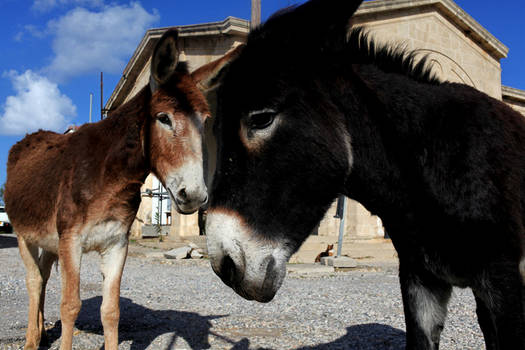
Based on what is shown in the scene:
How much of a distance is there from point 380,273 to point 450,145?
9.15m

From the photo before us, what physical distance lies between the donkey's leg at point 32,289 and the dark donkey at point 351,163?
3270 millimetres

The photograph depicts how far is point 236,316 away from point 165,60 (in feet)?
11.3

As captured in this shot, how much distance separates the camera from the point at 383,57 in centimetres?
194

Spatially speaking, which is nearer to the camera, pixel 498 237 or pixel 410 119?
pixel 498 237

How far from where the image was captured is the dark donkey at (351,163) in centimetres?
151

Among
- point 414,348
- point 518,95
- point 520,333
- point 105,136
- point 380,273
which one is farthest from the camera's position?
point 518,95

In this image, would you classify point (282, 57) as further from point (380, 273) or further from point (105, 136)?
point (380, 273)

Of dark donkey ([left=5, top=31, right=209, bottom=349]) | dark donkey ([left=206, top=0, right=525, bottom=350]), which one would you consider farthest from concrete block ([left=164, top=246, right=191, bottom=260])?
dark donkey ([left=206, top=0, right=525, bottom=350])

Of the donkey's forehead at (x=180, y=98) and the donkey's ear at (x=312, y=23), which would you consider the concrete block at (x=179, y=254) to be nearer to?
the donkey's forehead at (x=180, y=98)

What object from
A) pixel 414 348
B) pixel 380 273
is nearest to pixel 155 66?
A: pixel 414 348

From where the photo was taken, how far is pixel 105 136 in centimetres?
355

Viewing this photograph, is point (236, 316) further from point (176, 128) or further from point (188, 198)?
point (176, 128)

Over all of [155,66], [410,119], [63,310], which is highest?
[155,66]

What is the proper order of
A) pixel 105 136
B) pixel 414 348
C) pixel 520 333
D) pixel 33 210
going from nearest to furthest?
pixel 520 333
pixel 414 348
pixel 105 136
pixel 33 210
